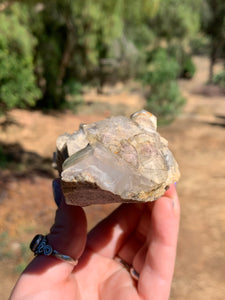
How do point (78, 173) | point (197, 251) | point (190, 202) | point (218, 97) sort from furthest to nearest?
point (218, 97), point (190, 202), point (197, 251), point (78, 173)

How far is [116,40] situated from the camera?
1358 cm

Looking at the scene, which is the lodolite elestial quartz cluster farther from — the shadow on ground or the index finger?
the shadow on ground

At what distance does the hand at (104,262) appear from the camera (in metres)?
1.82

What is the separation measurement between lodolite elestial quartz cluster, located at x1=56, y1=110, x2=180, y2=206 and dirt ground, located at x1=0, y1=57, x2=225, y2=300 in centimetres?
279

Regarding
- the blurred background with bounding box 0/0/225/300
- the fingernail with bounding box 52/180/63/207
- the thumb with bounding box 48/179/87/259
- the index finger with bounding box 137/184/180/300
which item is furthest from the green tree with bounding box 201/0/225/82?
the thumb with bounding box 48/179/87/259

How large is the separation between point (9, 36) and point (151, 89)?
6.60m

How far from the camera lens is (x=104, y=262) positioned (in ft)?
7.59

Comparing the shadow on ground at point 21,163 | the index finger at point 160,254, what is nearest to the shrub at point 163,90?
the shadow on ground at point 21,163

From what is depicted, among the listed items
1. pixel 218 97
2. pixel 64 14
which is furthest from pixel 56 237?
pixel 218 97

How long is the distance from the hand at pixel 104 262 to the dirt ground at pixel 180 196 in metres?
1.95

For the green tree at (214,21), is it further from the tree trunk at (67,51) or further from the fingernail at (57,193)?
the fingernail at (57,193)

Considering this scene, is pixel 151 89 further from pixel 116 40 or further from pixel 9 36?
pixel 9 36

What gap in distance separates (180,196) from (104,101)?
10672mm

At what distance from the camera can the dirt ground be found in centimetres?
404
